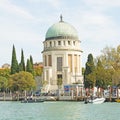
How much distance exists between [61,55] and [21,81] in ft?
59.5

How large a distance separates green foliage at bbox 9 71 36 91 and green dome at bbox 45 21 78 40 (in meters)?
18.7

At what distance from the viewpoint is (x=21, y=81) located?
8750cm

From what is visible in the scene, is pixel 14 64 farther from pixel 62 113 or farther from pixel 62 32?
pixel 62 113

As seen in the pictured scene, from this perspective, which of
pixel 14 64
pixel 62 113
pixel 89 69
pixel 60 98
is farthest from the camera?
pixel 14 64

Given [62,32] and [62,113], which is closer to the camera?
[62,113]

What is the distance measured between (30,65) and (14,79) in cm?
1383

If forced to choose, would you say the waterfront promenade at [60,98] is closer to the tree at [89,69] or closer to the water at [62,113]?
the tree at [89,69]

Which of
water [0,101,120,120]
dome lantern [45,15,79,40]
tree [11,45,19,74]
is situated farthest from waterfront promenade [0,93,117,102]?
water [0,101,120,120]

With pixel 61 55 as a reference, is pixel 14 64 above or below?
below

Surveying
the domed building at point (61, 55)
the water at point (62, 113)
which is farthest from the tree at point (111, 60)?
the domed building at point (61, 55)

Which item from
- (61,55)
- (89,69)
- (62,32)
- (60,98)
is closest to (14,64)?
(61,55)

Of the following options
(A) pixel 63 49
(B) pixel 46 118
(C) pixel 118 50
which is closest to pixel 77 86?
(A) pixel 63 49

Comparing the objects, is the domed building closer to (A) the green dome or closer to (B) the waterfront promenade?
(A) the green dome

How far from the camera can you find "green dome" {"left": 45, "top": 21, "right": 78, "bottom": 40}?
343 ft
